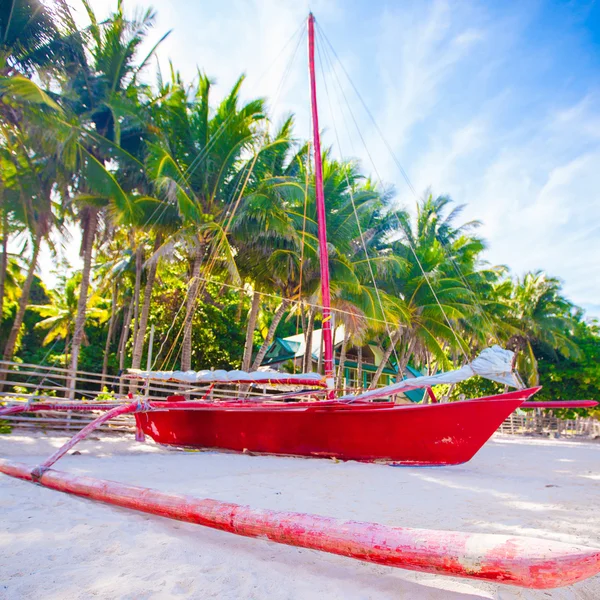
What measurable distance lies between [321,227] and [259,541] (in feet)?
28.5

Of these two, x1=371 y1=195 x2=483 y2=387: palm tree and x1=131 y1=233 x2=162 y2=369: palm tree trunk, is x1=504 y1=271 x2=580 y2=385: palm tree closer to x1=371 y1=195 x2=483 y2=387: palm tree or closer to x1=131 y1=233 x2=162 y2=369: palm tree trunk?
x1=371 y1=195 x2=483 y2=387: palm tree

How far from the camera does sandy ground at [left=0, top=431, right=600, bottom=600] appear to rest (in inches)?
81.0

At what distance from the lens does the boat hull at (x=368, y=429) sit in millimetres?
6961

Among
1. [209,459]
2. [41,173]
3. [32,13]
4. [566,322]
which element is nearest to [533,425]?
[566,322]

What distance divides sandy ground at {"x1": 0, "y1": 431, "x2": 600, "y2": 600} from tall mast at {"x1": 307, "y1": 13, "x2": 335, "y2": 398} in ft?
8.92

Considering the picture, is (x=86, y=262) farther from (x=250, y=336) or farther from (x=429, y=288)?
(x=429, y=288)

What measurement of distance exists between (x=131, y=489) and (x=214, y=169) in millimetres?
11593

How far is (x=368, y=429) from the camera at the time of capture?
745 centimetres

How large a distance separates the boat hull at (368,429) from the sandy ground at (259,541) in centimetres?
47

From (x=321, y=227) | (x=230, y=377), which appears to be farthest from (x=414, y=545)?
(x=321, y=227)

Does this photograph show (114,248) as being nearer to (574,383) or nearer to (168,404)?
(168,404)

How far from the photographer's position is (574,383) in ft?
79.1

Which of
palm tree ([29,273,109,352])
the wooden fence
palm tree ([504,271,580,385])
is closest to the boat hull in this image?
palm tree ([29,273,109,352])

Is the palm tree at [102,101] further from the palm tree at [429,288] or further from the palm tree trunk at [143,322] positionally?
the palm tree at [429,288]
